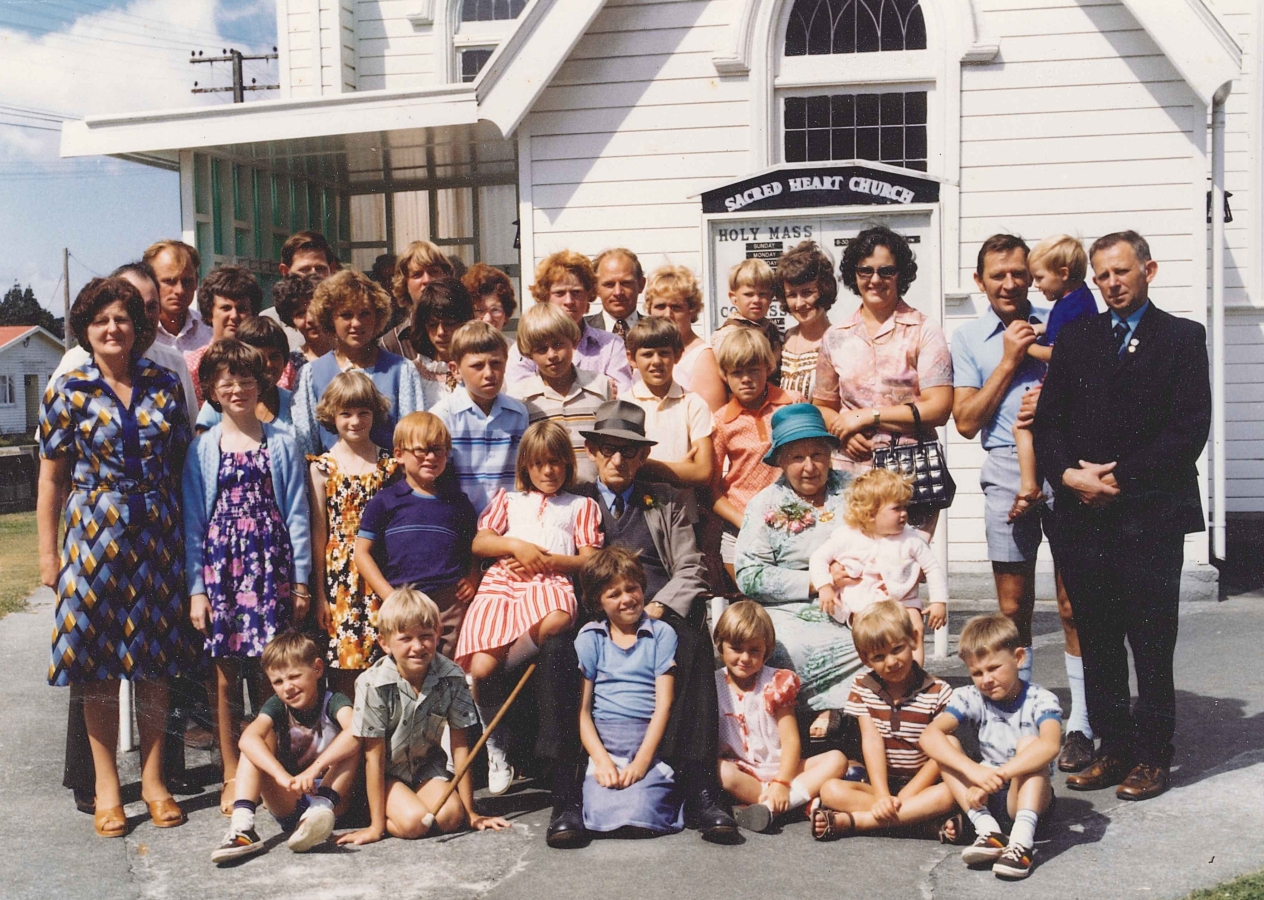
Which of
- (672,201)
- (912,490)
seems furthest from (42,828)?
(672,201)

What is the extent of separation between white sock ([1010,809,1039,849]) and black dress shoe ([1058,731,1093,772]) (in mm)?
1014

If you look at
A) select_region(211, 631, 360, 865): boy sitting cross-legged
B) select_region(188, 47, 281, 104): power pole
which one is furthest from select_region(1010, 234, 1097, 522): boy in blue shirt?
select_region(188, 47, 281, 104): power pole

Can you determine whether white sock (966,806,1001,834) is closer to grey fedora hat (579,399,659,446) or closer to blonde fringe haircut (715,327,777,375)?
grey fedora hat (579,399,659,446)


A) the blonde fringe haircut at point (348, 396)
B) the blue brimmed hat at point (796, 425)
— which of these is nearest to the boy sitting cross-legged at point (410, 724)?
the blonde fringe haircut at point (348, 396)

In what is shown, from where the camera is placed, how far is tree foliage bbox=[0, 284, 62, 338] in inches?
2857

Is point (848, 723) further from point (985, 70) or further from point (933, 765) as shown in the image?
point (985, 70)

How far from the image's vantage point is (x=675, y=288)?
638cm

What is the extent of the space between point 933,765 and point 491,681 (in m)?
1.73

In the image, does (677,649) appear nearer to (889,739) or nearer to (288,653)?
(889,739)

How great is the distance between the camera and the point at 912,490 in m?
5.62

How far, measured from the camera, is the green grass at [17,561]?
1172 cm

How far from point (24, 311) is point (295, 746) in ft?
259

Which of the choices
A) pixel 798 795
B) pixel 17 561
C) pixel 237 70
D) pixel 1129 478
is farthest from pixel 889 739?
pixel 237 70

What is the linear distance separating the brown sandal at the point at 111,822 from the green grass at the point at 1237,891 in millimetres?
3770
